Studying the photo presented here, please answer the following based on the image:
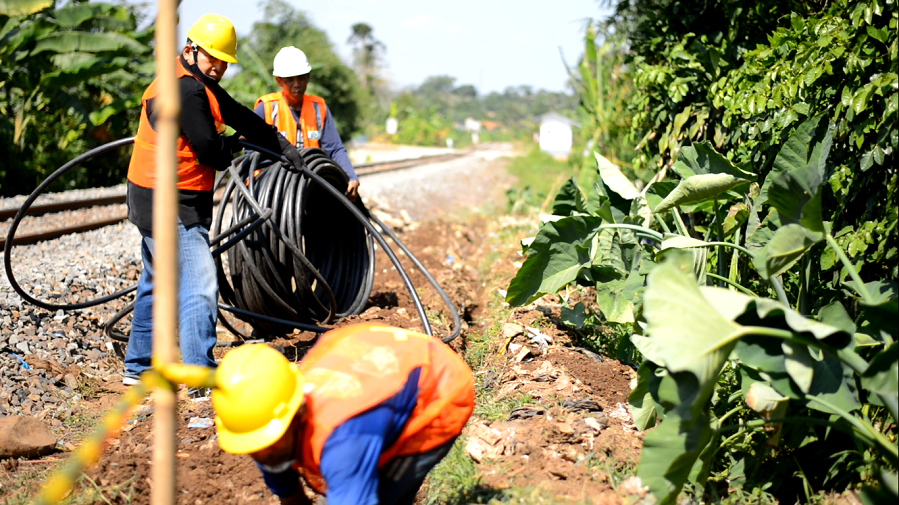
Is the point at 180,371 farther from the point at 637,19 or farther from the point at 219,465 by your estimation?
the point at 637,19

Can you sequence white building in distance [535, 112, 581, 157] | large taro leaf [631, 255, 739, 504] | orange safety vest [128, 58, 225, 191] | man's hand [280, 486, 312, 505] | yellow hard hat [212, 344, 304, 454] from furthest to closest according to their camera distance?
white building in distance [535, 112, 581, 157]
orange safety vest [128, 58, 225, 191]
man's hand [280, 486, 312, 505]
large taro leaf [631, 255, 739, 504]
yellow hard hat [212, 344, 304, 454]

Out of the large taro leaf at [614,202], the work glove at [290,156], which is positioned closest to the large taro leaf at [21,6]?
the work glove at [290,156]

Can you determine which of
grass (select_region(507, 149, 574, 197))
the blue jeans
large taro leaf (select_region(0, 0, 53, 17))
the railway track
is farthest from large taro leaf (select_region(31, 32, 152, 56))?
the blue jeans

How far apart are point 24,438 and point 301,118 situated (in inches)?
132

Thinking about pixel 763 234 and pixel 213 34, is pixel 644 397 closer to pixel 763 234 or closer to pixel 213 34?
pixel 763 234

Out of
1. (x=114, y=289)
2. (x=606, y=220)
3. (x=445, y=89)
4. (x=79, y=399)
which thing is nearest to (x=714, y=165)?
(x=606, y=220)

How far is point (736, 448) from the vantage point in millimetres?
3264

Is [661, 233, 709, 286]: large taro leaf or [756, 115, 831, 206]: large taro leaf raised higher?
[756, 115, 831, 206]: large taro leaf

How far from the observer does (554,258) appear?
14.0 feet

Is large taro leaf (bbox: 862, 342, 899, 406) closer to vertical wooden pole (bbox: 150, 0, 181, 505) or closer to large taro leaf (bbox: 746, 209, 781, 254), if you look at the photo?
large taro leaf (bbox: 746, 209, 781, 254)

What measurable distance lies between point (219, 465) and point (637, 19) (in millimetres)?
6478

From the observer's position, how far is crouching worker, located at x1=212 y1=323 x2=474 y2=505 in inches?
83.9

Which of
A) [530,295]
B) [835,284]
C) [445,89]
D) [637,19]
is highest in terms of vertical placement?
[637,19]

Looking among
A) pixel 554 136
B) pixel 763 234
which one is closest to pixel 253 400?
pixel 763 234
